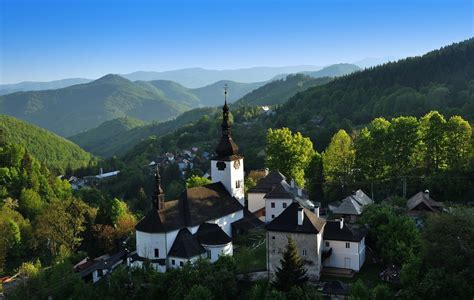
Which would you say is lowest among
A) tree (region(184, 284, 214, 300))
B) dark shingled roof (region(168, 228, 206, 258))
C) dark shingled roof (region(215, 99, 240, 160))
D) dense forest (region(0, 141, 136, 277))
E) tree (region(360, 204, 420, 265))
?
dense forest (region(0, 141, 136, 277))

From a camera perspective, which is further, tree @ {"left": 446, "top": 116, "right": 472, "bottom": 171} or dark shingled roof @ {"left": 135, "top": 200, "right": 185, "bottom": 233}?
tree @ {"left": 446, "top": 116, "right": 472, "bottom": 171}

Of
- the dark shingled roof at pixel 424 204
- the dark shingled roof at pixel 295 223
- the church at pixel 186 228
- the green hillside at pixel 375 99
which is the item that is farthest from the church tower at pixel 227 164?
the green hillside at pixel 375 99

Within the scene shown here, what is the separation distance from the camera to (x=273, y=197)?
4572 cm

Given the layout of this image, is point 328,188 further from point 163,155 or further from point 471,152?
point 163,155

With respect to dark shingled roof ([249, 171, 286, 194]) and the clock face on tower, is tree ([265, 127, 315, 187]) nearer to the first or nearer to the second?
dark shingled roof ([249, 171, 286, 194])

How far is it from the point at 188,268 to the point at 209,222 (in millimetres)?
7873

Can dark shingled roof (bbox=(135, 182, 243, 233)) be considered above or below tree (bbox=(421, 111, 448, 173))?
below

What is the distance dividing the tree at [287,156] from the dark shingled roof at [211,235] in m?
18.9

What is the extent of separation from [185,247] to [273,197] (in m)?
12.5

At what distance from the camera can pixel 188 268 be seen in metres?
31.8

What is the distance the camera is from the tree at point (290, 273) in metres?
29.5

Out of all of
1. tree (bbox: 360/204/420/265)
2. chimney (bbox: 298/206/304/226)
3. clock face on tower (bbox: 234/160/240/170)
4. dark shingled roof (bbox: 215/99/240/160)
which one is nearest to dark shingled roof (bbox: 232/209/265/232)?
clock face on tower (bbox: 234/160/240/170)

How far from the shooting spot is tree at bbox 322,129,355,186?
172ft

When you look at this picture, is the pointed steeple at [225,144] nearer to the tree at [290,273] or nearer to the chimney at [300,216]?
the chimney at [300,216]
